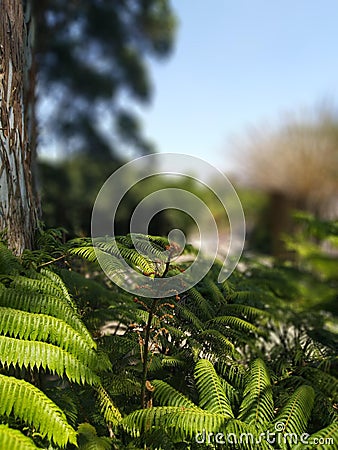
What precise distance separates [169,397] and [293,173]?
9191mm

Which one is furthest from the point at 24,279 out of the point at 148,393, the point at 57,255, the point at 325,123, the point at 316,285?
the point at 325,123

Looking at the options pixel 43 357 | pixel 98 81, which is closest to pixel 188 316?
pixel 43 357

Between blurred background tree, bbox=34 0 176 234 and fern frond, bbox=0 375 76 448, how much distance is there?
6.96 m

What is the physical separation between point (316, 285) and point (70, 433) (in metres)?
1.70

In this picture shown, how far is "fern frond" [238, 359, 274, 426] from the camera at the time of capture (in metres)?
1.09

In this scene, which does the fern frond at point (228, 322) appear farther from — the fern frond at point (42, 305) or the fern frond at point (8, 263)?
the fern frond at point (8, 263)

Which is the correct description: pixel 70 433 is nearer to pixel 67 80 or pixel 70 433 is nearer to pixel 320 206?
pixel 67 80

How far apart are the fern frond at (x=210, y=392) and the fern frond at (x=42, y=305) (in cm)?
27

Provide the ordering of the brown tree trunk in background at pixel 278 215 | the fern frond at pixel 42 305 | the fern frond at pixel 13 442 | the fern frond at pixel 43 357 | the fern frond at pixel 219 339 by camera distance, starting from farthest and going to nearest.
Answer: the brown tree trunk in background at pixel 278 215, the fern frond at pixel 219 339, the fern frond at pixel 42 305, the fern frond at pixel 43 357, the fern frond at pixel 13 442

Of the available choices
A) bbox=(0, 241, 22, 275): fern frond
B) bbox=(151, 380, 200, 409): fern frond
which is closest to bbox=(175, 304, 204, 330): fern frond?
bbox=(151, 380, 200, 409): fern frond

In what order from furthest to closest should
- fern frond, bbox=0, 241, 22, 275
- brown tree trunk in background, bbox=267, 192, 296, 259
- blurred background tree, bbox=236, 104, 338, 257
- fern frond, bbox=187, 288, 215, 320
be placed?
blurred background tree, bbox=236, 104, 338, 257
brown tree trunk in background, bbox=267, 192, 296, 259
fern frond, bbox=187, 288, 215, 320
fern frond, bbox=0, 241, 22, 275

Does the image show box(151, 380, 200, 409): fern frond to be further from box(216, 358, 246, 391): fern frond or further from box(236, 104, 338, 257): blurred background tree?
box(236, 104, 338, 257): blurred background tree

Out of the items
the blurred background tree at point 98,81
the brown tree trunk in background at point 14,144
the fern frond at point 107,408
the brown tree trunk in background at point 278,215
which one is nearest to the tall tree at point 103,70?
the blurred background tree at point 98,81

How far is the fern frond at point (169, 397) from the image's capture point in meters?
1.07
